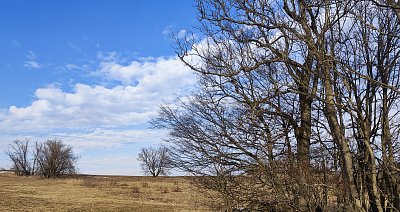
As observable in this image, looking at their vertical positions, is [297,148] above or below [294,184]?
above

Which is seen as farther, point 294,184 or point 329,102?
point 294,184

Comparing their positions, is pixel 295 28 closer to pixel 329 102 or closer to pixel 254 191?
pixel 329 102

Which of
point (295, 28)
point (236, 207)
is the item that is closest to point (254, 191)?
point (236, 207)

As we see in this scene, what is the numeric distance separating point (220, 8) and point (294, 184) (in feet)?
12.2

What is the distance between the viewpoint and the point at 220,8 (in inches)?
341

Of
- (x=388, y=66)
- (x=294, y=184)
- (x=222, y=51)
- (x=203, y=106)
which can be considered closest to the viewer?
(x=388, y=66)

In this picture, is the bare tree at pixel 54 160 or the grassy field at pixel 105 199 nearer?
the grassy field at pixel 105 199

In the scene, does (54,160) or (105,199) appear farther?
(54,160)

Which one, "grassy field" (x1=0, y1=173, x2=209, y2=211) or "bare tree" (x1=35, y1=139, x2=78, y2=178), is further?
"bare tree" (x1=35, y1=139, x2=78, y2=178)

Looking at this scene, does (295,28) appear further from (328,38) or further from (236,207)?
(236,207)

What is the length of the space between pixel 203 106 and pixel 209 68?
1.02 meters

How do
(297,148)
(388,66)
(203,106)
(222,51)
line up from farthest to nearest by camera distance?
(203,106)
(222,51)
(297,148)
(388,66)

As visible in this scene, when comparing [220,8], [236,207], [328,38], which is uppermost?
[220,8]

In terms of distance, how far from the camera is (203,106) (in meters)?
9.89
